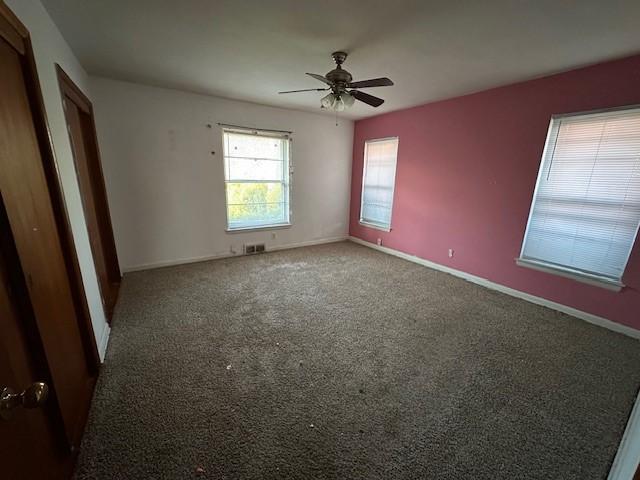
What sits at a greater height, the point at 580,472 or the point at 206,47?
the point at 206,47

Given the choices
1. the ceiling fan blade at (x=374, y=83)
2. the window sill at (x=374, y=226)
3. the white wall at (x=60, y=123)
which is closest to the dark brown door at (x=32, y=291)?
the white wall at (x=60, y=123)

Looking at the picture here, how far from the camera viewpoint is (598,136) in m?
2.46

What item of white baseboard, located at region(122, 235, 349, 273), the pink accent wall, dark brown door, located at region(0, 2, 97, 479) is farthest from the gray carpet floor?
white baseboard, located at region(122, 235, 349, 273)

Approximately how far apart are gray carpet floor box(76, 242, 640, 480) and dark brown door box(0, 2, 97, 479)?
0.26 m

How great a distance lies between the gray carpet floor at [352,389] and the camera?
1279 millimetres

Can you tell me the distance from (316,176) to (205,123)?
2.02 meters

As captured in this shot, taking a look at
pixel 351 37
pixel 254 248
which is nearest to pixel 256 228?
pixel 254 248

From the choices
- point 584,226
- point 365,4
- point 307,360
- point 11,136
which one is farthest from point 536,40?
point 11,136

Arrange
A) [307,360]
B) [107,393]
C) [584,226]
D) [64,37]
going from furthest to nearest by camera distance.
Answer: [584,226] → [64,37] → [307,360] → [107,393]

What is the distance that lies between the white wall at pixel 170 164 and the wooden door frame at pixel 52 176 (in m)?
2.06

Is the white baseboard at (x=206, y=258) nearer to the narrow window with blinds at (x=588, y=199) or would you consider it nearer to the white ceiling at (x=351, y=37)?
the white ceiling at (x=351, y=37)

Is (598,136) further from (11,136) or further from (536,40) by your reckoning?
(11,136)

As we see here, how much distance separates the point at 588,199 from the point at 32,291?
4.16m

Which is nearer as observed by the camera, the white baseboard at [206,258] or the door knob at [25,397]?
the door knob at [25,397]
